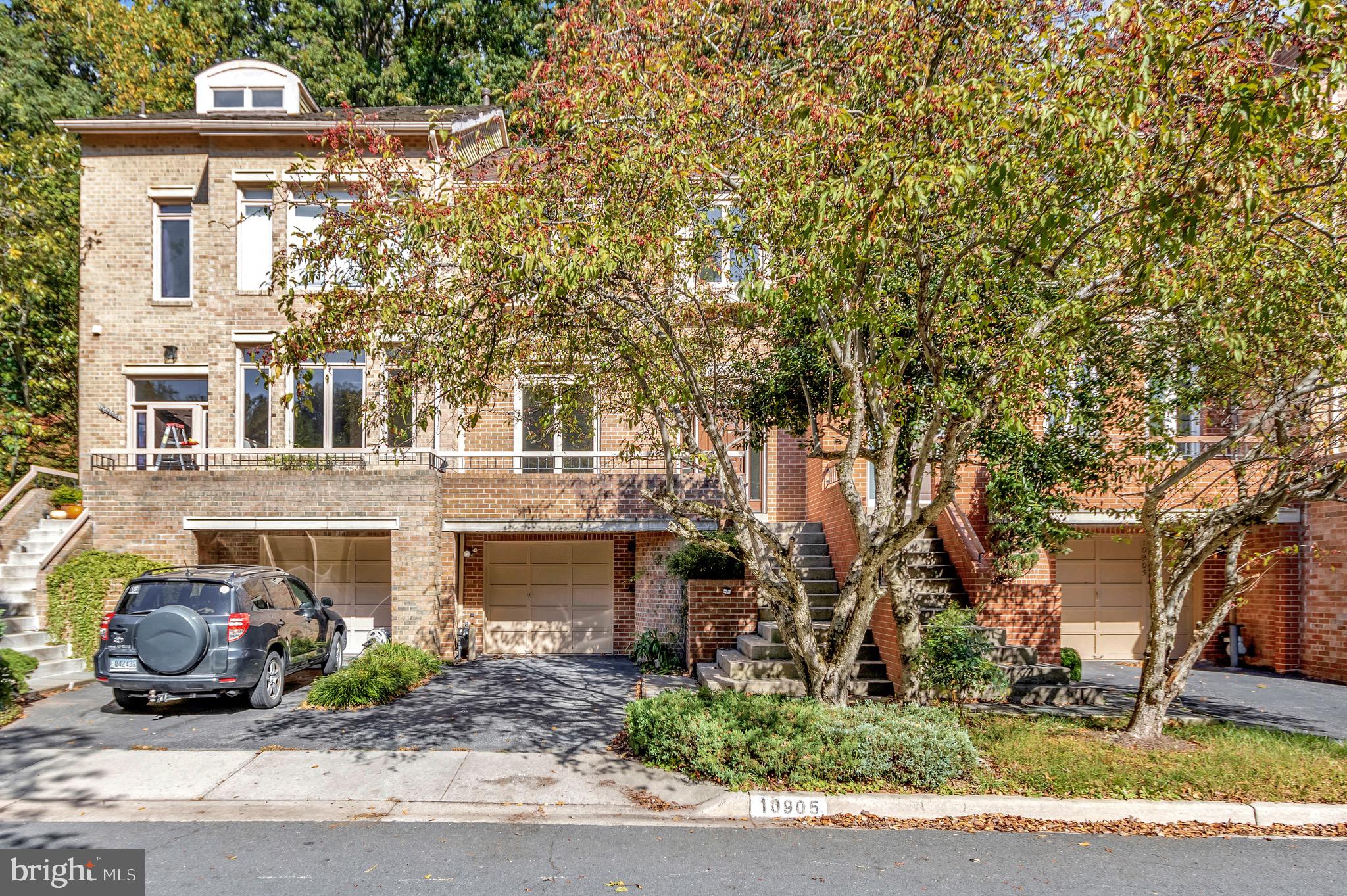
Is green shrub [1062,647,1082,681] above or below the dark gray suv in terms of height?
below

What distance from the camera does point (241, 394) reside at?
48.7 ft

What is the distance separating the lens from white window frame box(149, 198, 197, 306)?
14969 mm

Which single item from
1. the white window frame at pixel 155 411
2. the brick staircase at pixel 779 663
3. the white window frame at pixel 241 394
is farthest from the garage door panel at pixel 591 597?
the white window frame at pixel 155 411

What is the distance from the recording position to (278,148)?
48.8ft

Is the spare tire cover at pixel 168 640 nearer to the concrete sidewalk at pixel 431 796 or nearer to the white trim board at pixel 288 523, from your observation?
the concrete sidewalk at pixel 431 796

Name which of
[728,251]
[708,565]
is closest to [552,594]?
[708,565]

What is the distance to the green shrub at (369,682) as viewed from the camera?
33.1 feet

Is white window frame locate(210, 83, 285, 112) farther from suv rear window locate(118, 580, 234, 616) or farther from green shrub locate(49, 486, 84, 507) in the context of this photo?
suv rear window locate(118, 580, 234, 616)

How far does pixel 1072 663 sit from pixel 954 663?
13.0ft

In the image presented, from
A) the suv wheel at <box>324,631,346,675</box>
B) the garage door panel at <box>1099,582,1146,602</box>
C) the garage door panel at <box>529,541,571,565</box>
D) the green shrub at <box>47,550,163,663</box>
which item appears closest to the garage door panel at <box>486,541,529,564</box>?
the garage door panel at <box>529,541,571,565</box>

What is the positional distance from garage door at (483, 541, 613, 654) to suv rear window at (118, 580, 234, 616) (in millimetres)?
6132

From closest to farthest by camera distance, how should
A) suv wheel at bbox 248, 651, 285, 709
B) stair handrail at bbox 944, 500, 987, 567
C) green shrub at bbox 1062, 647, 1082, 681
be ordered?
suv wheel at bbox 248, 651, 285, 709, stair handrail at bbox 944, 500, 987, 567, green shrub at bbox 1062, 647, 1082, 681

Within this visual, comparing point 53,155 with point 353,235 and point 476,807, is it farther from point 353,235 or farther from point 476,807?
point 476,807

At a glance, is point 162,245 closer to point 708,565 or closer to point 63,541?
point 63,541
